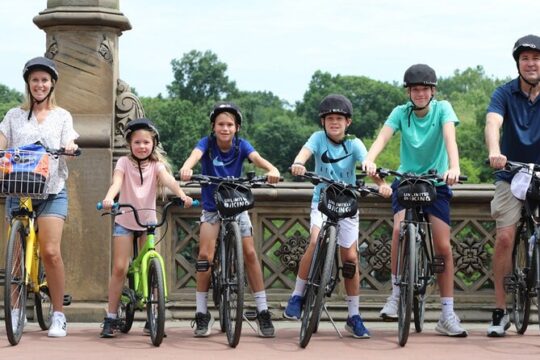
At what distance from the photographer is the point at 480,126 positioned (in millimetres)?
107938

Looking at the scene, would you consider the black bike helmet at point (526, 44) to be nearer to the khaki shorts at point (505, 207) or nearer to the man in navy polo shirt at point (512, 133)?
the man in navy polo shirt at point (512, 133)

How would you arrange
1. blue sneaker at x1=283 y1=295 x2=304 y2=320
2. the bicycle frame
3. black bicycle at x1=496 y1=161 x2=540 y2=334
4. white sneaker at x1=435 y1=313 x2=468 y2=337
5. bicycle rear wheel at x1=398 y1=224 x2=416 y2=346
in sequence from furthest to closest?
white sneaker at x1=435 y1=313 x2=468 y2=337, blue sneaker at x1=283 y1=295 x2=304 y2=320, black bicycle at x1=496 y1=161 x2=540 y2=334, the bicycle frame, bicycle rear wheel at x1=398 y1=224 x2=416 y2=346

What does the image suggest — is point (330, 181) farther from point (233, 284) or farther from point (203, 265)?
point (203, 265)

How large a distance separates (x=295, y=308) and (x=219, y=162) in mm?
1201

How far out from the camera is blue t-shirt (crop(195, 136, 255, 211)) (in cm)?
930

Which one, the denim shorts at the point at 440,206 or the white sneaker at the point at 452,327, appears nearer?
the white sneaker at the point at 452,327

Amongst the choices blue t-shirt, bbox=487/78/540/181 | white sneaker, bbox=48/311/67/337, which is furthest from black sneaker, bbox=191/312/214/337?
blue t-shirt, bbox=487/78/540/181

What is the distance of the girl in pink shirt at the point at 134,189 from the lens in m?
9.20

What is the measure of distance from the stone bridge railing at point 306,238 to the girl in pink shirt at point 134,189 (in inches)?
64.0

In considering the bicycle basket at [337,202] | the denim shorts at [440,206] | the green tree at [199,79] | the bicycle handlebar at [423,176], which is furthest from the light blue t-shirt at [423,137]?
the green tree at [199,79]

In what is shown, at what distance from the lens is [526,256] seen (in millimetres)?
9156

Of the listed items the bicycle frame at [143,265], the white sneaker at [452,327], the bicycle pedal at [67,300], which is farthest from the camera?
the bicycle pedal at [67,300]

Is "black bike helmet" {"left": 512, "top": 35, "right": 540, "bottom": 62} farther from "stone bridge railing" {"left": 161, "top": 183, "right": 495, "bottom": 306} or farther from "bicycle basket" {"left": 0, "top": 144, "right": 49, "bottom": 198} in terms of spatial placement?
"bicycle basket" {"left": 0, "top": 144, "right": 49, "bottom": 198}

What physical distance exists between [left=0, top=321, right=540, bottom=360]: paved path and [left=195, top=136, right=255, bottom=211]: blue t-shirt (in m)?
1.04
